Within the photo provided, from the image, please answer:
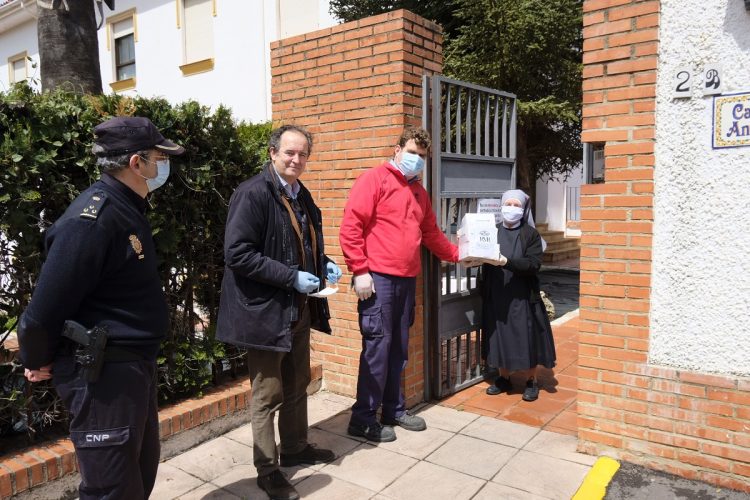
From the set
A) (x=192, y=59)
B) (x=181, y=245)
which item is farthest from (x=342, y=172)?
(x=192, y=59)

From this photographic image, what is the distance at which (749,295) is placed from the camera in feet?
9.95

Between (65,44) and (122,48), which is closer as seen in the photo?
Answer: (65,44)

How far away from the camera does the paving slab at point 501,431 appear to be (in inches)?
153

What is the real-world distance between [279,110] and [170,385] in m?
2.41

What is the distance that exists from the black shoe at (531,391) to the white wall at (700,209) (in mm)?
1525

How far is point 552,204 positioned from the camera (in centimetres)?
1762

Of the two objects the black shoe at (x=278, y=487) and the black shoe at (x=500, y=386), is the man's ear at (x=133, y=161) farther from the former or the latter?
the black shoe at (x=500, y=386)

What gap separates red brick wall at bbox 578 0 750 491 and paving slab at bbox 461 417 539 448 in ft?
1.68

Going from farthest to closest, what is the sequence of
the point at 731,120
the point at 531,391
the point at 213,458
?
the point at 531,391, the point at 213,458, the point at 731,120

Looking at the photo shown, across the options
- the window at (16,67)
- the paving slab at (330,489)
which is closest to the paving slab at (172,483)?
the paving slab at (330,489)

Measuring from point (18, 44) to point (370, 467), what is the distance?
71.3 feet

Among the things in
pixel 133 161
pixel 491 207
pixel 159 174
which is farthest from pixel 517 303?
pixel 133 161

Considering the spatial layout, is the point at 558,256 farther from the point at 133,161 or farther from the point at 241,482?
Answer: the point at 133,161

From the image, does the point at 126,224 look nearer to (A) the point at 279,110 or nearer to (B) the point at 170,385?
(B) the point at 170,385
